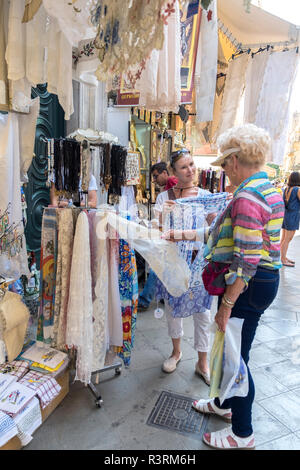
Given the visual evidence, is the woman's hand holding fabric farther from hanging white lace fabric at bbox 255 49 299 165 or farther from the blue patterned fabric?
hanging white lace fabric at bbox 255 49 299 165

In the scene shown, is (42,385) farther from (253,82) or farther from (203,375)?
(253,82)

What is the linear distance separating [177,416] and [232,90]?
3.34 m

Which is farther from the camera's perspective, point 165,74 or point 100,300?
point 165,74

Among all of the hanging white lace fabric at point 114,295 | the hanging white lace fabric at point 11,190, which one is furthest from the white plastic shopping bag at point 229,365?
the hanging white lace fabric at point 11,190

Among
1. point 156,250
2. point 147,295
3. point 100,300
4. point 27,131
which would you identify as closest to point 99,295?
point 100,300

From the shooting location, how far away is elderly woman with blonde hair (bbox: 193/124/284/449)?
1509 millimetres

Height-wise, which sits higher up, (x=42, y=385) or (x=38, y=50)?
(x=38, y=50)

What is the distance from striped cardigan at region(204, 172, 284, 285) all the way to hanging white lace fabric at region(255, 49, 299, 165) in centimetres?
176

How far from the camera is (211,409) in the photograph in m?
2.19

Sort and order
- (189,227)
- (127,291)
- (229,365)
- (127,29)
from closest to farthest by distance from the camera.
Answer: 1. (127,29)
2. (229,365)
3. (127,291)
4. (189,227)

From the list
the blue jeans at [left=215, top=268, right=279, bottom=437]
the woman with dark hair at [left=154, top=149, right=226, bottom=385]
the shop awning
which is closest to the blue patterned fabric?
the woman with dark hair at [left=154, top=149, right=226, bottom=385]

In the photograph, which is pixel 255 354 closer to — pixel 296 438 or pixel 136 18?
pixel 296 438

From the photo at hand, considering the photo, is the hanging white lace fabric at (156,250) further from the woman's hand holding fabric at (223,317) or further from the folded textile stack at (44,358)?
the folded textile stack at (44,358)

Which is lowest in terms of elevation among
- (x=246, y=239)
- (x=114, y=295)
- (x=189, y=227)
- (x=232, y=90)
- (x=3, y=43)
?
(x=114, y=295)
